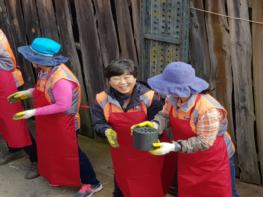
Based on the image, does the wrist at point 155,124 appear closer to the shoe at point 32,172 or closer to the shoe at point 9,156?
the shoe at point 32,172

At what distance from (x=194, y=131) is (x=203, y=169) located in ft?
1.01

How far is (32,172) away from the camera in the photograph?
5.16m

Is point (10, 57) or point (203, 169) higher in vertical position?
point (10, 57)

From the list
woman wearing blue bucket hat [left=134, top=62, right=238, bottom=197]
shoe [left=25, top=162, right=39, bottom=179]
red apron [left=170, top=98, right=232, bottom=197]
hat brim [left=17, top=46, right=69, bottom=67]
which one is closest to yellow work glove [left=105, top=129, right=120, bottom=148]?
woman wearing blue bucket hat [left=134, top=62, right=238, bottom=197]

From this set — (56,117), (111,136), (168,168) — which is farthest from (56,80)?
(168,168)

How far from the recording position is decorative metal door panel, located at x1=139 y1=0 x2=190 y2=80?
13.7 feet

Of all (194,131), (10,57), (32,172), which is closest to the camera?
(194,131)

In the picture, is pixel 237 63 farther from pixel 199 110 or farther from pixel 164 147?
pixel 164 147

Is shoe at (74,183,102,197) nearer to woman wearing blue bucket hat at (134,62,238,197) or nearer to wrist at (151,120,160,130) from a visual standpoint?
woman wearing blue bucket hat at (134,62,238,197)

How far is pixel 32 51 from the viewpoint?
4.20 meters

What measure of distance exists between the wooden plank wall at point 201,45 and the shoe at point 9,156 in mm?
820

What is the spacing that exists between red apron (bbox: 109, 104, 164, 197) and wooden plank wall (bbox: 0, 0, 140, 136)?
1.26 m

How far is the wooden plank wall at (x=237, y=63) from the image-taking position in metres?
3.94

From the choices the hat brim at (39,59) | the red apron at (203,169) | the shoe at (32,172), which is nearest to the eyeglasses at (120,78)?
the red apron at (203,169)
